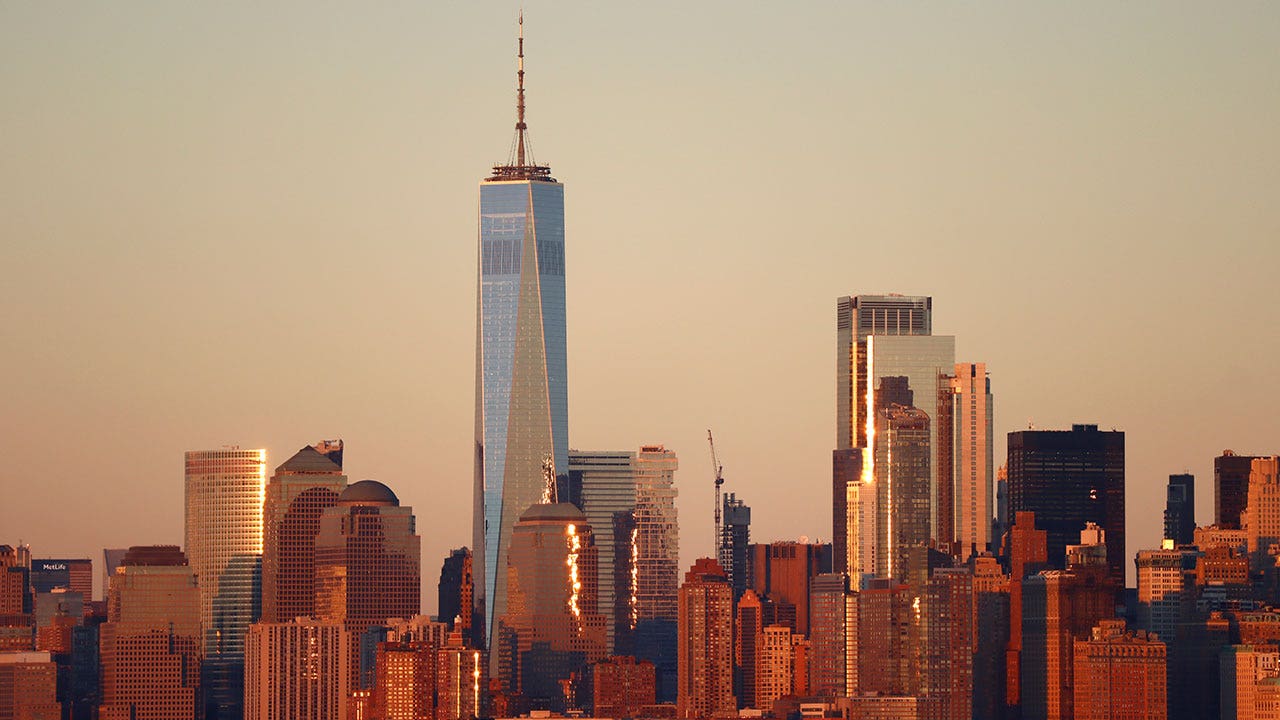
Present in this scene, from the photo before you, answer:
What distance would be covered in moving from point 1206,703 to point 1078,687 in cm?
797

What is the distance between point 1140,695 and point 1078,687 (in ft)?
13.1

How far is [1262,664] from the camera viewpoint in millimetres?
198250

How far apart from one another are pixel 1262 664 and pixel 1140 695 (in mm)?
7888

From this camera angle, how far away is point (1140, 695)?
198 meters

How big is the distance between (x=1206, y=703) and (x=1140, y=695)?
4680 mm

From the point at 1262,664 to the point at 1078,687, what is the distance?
11.4 metres

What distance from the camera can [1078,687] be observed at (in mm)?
199250

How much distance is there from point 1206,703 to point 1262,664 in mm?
4227

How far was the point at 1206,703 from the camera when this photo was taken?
199125mm
